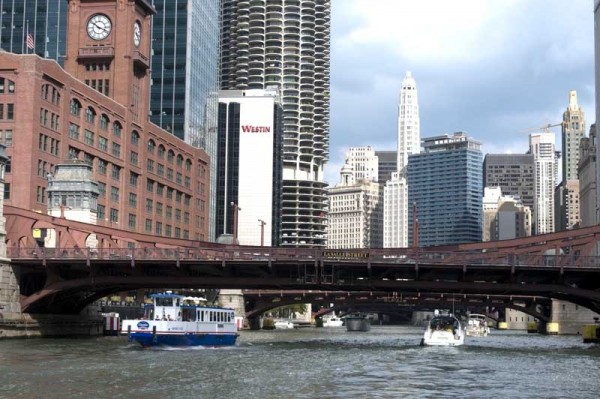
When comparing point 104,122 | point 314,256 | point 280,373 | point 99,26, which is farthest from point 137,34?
point 280,373

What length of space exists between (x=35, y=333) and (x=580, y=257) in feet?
187

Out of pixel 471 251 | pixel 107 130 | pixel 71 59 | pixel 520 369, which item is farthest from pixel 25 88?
pixel 520 369

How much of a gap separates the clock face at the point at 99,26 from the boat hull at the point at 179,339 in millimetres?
92577

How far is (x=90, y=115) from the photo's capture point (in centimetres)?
16062

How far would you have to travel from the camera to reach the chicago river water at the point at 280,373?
55469 millimetres

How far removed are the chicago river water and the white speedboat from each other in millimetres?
15046

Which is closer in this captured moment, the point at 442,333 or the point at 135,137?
the point at 442,333

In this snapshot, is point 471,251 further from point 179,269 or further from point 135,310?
point 135,310

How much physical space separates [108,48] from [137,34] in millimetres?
6881

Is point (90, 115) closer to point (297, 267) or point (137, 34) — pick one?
Answer: point (137, 34)

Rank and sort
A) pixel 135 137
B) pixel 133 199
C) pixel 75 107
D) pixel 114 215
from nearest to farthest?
pixel 75 107
pixel 114 215
pixel 135 137
pixel 133 199

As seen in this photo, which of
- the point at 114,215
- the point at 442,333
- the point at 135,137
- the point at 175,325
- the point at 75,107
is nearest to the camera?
the point at 175,325

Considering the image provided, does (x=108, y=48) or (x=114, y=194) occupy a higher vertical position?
(x=108, y=48)

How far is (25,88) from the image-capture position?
14025 centimetres
